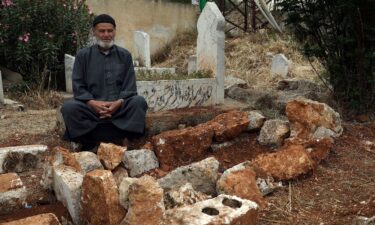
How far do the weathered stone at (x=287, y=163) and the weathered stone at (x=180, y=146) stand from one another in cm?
68

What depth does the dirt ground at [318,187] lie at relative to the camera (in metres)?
2.70

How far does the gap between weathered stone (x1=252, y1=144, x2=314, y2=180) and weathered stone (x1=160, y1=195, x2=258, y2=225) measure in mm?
1033

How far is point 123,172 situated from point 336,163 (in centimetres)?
179

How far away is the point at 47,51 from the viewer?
7.95 meters

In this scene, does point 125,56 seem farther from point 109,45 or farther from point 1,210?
point 1,210

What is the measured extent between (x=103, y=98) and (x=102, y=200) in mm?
1988

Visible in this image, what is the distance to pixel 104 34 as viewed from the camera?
422cm

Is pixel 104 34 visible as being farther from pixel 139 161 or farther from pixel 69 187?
pixel 69 187

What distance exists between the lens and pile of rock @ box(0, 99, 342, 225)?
2.28 meters

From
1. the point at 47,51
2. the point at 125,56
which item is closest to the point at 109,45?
the point at 125,56

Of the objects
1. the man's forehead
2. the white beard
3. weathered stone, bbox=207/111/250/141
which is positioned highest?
the man's forehead

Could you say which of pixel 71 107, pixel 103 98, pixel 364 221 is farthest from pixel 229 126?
pixel 364 221

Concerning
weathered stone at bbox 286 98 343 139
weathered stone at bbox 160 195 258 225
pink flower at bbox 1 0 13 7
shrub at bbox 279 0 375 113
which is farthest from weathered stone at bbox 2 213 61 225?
pink flower at bbox 1 0 13 7

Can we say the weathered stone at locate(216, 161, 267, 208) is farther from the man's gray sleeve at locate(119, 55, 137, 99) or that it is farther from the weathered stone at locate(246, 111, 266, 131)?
the man's gray sleeve at locate(119, 55, 137, 99)
